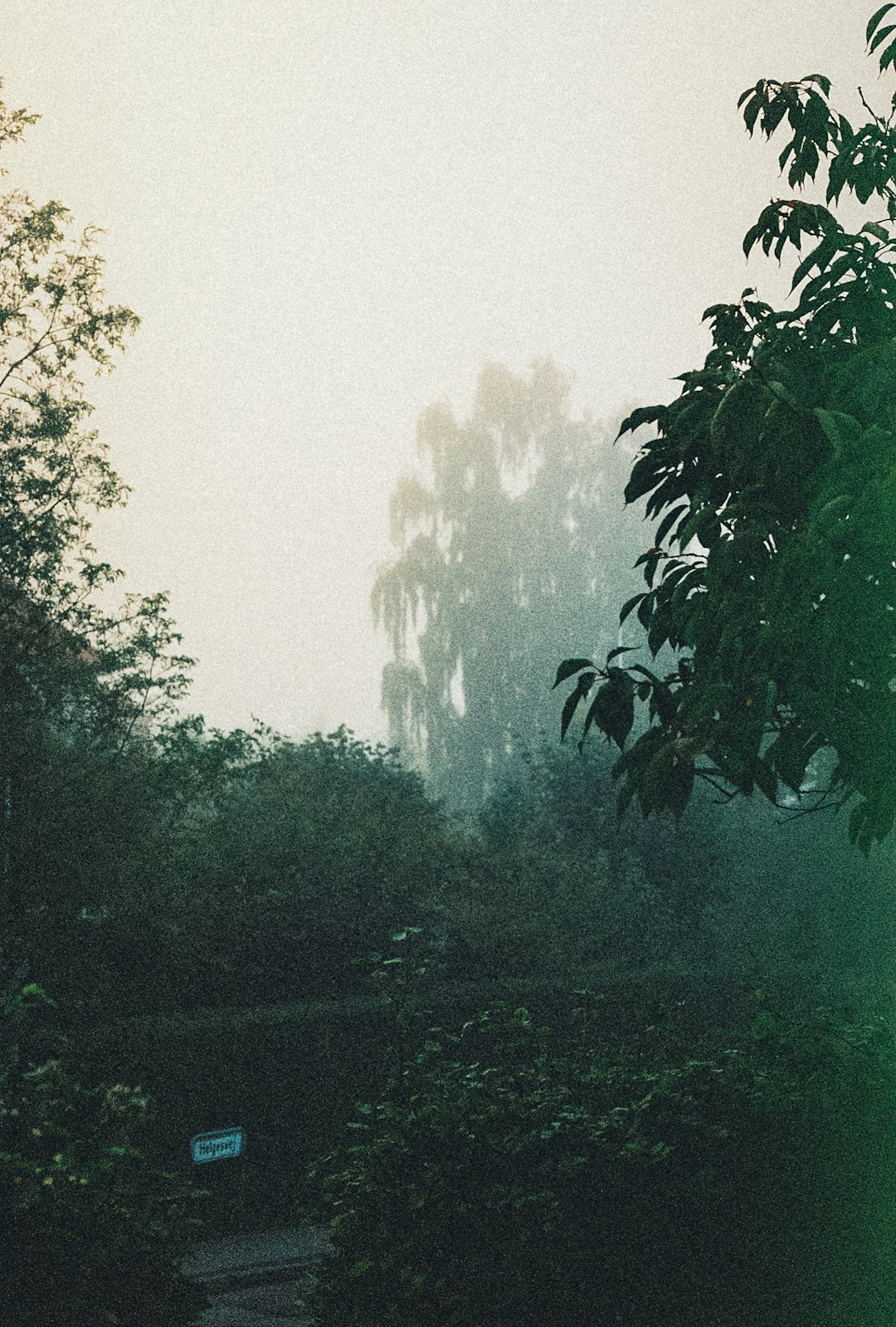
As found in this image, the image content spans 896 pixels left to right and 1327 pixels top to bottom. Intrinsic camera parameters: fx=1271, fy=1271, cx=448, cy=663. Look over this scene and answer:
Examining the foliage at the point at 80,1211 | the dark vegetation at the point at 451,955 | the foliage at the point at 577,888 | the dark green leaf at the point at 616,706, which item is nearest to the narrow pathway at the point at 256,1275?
the dark vegetation at the point at 451,955

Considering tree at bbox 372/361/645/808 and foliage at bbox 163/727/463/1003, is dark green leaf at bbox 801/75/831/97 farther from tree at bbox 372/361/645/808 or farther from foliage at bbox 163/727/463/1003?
tree at bbox 372/361/645/808

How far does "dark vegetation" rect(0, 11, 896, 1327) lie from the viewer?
4.70m

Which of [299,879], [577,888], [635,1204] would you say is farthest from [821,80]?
[577,888]

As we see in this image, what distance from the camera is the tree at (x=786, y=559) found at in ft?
14.1

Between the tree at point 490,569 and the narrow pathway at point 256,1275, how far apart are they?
31.2 meters

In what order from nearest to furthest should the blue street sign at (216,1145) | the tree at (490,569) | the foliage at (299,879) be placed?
the blue street sign at (216,1145), the foliage at (299,879), the tree at (490,569)

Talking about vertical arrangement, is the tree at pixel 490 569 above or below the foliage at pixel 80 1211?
above

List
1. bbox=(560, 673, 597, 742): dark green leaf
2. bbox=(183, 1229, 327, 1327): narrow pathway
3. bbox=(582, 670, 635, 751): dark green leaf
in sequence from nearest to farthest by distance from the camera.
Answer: bbox=(560, 673, 597, 742): dark green leaf < bbox=(582, 670, 635, 751): dark green leaf < bbox=(183, 1229, 327, 1327): narrow pathway

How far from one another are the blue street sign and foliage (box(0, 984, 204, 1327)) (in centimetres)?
942

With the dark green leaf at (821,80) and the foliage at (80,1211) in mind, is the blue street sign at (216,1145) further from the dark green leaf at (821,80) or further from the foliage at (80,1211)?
the dark green leaf at (821,80)

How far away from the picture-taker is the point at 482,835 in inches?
1222

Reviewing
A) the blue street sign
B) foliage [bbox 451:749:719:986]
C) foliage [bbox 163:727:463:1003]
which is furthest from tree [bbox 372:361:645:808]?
the blue street sign

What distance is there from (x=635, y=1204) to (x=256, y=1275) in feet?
27.5

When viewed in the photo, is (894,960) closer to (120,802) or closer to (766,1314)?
(120,802)
